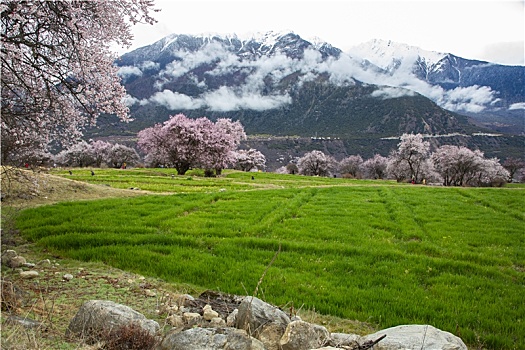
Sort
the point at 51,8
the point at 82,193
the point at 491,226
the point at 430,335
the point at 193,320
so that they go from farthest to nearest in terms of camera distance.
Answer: the point at 82,193 → the point at 491,226 → the point at 51,8 → the point at 193,320 → the point at 430,335

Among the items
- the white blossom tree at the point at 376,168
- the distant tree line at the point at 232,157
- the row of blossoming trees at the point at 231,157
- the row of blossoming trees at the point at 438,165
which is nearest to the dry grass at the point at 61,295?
the distant tree line at the point at 232,157

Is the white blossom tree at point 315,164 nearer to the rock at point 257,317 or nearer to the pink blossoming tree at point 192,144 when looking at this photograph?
the pink blossoming tree at point 192,144

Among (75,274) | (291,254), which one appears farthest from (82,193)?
(291,254)

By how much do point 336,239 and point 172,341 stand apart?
9252 mm

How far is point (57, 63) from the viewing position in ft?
31.2

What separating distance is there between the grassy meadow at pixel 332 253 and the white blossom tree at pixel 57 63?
4.03 meters

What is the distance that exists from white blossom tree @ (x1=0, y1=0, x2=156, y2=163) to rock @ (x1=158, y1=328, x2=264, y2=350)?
7.31 m

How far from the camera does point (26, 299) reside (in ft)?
19.7

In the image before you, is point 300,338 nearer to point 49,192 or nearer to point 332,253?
point 332,253

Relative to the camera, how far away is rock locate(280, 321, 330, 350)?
13.8 ft

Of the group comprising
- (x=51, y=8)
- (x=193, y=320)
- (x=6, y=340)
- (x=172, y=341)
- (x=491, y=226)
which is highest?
(x=51, y=8)

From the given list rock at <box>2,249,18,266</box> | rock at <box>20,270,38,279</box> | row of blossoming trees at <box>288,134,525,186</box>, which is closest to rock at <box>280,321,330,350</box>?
rock at <box>20,270,38,279</box>

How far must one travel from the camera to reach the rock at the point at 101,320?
4.59 m

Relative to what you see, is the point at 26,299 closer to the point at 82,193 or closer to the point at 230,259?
the point at 230,259
